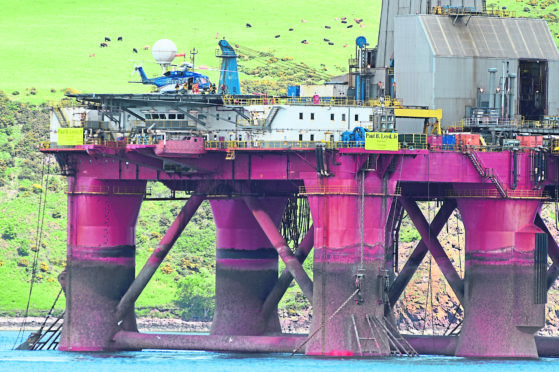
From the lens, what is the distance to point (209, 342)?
128 metres

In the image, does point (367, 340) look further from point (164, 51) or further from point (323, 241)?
point (164, 51)

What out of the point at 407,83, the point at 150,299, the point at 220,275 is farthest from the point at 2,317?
the point at 407,83

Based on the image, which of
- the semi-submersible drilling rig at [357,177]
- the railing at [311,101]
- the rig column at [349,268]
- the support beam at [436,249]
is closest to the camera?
the rig column at [349,268]

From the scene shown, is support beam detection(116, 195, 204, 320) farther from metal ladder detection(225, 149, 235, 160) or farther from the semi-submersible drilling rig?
metal ladder detection(225, 149, 235, 160)

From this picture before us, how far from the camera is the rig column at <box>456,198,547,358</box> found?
128 m

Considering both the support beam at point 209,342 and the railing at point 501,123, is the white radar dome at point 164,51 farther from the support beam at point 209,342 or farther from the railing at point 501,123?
the railing at point 501,123

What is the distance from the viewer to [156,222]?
18712 cm

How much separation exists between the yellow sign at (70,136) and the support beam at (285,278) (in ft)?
47.7

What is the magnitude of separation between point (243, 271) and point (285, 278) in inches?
126

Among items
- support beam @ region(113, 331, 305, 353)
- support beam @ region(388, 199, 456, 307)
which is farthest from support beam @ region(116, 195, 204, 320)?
support beam @ region(388, 199, 456, 307)

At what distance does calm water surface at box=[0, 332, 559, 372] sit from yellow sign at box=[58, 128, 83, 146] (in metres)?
11.7

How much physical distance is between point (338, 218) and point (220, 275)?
17.1m

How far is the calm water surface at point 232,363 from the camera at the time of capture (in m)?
119

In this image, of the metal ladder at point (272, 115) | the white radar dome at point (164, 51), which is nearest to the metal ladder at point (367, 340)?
the metal ladder at point (272, 115)
